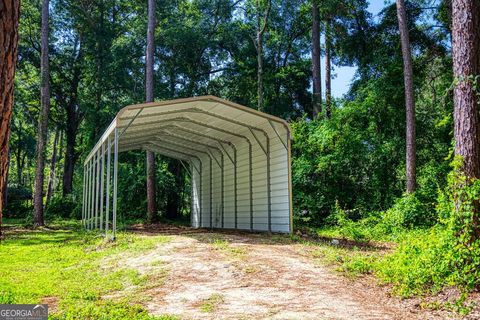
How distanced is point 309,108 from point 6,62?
23432 mm

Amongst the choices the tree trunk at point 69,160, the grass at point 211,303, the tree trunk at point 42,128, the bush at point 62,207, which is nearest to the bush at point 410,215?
the grass at point 211,303

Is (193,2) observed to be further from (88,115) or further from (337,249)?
(337,249)

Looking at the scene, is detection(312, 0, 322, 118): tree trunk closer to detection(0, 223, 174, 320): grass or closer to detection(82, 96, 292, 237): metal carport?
detection(82, 96, 292, 237): metal carport

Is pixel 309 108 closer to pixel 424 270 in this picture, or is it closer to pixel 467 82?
pixel 467 82

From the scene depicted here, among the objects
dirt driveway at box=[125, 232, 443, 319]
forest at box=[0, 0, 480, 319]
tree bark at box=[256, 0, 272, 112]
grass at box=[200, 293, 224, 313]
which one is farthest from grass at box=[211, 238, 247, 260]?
tree bark at box=[256, 0, 272, 112]

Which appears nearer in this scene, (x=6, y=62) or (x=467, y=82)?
(x=6, y=62)

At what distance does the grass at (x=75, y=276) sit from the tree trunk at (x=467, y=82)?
424 centimetres

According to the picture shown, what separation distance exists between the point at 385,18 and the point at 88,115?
1538cm

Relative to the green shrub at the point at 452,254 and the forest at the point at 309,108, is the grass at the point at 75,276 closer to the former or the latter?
the forest at the point at 309,108

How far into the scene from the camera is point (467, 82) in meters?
5.83

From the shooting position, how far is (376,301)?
5.18 meters

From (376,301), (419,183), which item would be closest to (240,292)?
(376,301)

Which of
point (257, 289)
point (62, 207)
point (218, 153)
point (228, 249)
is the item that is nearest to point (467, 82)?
point (257, 289)

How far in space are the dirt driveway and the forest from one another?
0.23 metres
